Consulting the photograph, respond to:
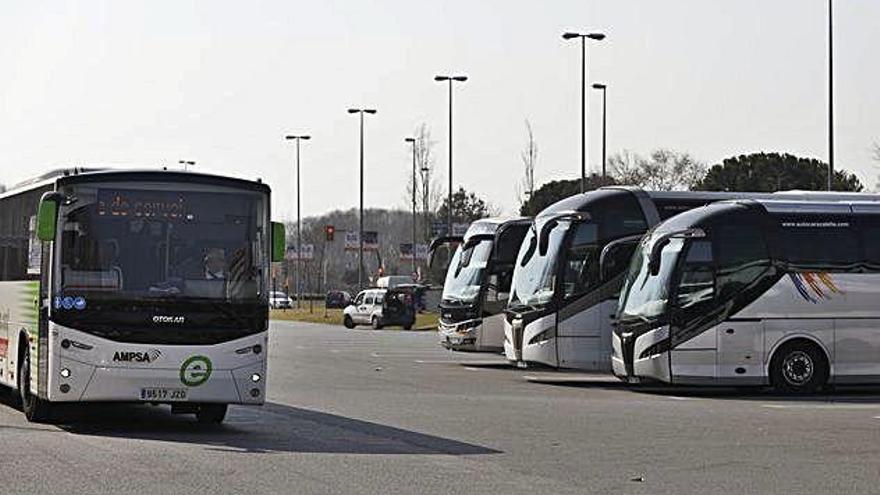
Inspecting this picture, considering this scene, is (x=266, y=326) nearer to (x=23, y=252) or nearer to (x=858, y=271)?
(x=23, y=252)

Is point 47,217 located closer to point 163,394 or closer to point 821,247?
point 163,394

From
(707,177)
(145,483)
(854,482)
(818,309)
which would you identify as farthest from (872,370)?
(707,177)

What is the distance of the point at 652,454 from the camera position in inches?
672

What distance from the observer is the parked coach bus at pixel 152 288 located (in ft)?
61.9

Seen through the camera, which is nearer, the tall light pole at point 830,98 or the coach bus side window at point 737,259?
the coach bus side window at point 737,259

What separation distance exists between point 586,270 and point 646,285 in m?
2.64

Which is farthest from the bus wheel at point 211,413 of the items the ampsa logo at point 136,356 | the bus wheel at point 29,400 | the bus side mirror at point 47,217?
the bus side mirror at point 47,217

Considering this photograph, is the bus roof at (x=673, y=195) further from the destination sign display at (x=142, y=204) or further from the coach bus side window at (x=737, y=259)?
the destination sign display at (x=142, y=204)

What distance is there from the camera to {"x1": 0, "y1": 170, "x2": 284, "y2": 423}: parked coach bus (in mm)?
18875

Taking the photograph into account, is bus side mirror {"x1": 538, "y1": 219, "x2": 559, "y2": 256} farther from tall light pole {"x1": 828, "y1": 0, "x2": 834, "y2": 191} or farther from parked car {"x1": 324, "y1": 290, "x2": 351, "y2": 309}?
parked car {"x1": 324, "y1": 290, "x2": 351, "y2": 309}

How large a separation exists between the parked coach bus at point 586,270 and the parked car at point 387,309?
1486 inches

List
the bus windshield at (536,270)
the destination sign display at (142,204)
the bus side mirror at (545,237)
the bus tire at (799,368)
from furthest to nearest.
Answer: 1. the bus side mirror at (545,237)
2. the bus windshield at (536,270)
3. the bus tire at (799,368)
4. the destination sign display at (142,204)

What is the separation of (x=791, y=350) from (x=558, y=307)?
461 cm

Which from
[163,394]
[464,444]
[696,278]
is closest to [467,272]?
[696,278]
